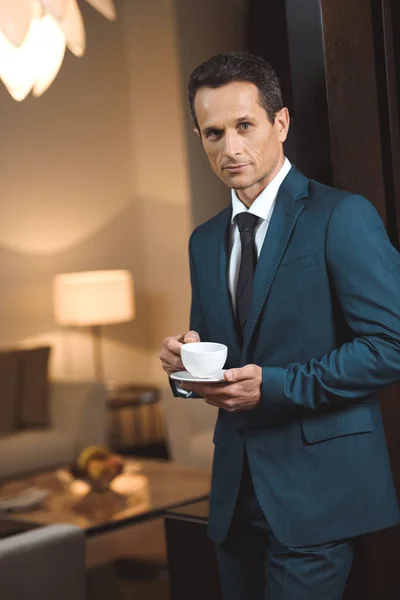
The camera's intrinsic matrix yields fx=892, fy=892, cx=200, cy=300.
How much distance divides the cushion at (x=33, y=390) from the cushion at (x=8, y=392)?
1.9 inches

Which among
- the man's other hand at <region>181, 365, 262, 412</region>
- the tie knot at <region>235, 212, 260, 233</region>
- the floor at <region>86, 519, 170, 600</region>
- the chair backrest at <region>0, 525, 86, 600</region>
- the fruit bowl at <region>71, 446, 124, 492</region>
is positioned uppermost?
the tie knot at <region>235, 212, 260, 233</region>

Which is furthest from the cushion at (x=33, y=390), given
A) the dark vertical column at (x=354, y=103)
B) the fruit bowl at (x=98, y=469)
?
the dark vertical column at (x=354, y=103)

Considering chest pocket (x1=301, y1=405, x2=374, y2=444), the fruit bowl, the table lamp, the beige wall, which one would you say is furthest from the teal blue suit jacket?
the beige wall

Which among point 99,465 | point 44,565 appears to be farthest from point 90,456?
point 44,565

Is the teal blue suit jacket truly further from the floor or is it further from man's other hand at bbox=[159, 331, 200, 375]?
the floor

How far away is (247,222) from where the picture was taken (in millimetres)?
1593

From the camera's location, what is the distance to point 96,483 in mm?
3758

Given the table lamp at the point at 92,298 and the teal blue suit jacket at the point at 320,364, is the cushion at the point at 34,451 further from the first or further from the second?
the teal blue suit jacket at the point at 320,364

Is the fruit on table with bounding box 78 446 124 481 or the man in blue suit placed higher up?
the man in blue suit

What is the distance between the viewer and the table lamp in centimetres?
550

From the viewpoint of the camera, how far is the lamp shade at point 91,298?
550 centimetres

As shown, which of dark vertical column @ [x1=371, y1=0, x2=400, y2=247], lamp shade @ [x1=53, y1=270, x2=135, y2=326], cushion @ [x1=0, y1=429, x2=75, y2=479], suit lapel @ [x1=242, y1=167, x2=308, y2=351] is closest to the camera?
suit lapel @ [x1=242, y1=167, x2=308, y2=351]

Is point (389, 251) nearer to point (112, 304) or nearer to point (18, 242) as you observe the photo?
point (112, 304)

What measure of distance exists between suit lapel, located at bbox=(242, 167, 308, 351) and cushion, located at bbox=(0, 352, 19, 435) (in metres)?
3.95
